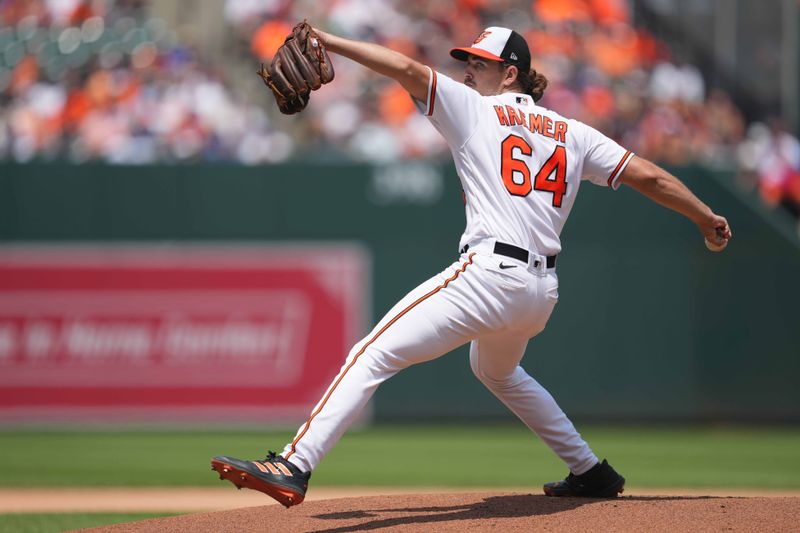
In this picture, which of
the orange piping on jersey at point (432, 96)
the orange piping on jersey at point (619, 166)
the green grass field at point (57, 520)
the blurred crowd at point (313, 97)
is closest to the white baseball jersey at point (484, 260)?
the orange piping on jersey at point (432, 96)

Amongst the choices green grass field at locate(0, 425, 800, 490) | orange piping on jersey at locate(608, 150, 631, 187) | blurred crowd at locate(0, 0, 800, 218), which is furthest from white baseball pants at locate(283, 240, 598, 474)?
blurred crowd at locate(0, 0, 800, 218)

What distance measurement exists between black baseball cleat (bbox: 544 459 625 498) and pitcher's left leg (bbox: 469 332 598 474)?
3 cm

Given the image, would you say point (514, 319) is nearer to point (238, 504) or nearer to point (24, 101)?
point (238, 504)

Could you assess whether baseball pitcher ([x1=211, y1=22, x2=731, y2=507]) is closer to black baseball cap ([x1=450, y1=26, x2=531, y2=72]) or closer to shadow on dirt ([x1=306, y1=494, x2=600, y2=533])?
black baseball cap ([x1=450, y1=26, x2=531, y2=72])

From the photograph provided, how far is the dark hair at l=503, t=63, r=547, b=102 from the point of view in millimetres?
4441

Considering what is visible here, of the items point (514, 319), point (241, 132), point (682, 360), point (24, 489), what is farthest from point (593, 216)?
point (514, 319)

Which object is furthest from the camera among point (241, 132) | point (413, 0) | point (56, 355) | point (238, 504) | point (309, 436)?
point (413, 0)

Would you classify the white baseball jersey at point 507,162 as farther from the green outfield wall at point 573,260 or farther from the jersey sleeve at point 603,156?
the green outfield wall at point 573,260

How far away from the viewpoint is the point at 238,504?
641 cm

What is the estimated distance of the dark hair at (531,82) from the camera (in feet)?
14.6

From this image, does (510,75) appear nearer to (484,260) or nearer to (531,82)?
(531,82)

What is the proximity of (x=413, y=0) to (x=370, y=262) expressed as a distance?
12.0 feet

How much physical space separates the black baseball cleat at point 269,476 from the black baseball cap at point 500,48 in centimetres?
167

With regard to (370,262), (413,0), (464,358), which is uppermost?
(413,0)
